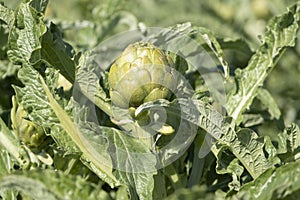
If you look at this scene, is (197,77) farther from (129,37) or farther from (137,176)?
(137,176)

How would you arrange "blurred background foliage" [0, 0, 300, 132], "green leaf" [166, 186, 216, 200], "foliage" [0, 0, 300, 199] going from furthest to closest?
1. "blurred background foliage" [0, 0, 300, 132]
2. "foliage" [0, 0, 300, 199]
3. "green leaf" [166, 186, 216, 200]

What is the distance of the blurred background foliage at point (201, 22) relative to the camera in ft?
4.39

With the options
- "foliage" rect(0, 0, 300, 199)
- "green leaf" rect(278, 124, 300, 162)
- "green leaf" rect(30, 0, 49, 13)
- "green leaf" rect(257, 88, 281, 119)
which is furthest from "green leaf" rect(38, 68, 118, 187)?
"green leaf" rect(257, 88, 281, 119)

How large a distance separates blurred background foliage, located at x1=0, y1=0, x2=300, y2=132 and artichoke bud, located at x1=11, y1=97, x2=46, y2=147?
0.17 meters

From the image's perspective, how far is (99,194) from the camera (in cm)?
61

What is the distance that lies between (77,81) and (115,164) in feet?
0.45

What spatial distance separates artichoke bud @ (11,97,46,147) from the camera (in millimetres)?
914

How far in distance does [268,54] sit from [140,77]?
0.29 meters

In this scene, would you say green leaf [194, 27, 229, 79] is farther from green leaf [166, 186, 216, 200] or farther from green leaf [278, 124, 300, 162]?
green leaf [166, 186, 216, 200]

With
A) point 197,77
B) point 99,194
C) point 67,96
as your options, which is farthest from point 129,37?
point 99,194

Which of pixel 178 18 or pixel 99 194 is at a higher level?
pixel 99 194

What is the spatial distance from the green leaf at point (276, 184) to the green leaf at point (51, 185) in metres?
0.15

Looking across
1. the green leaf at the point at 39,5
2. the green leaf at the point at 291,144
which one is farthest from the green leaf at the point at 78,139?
the green leaf at the point at 291,144

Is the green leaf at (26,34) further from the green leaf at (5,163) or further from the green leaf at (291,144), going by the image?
the green leaf at (291,144)
